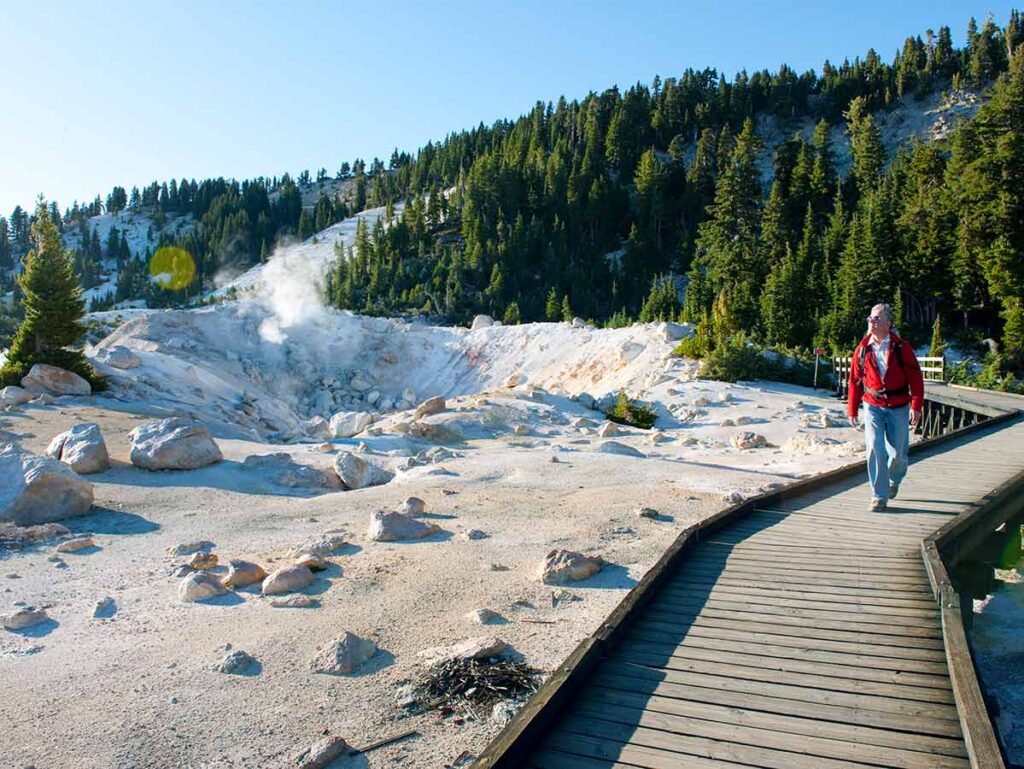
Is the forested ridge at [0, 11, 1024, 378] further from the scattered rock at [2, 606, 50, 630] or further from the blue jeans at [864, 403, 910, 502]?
the scattered rock at [2, 606, 50, 630]

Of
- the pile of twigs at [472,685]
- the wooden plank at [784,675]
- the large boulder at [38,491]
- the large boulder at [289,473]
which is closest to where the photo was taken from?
the wooden plank at [784,675]

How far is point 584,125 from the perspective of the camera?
306 feet

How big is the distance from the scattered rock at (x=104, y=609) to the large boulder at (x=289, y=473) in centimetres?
571

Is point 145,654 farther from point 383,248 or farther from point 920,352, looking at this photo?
point 383,248

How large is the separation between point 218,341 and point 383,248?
121ft

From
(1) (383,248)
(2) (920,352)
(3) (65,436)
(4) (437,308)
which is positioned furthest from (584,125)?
(3) (65,436)

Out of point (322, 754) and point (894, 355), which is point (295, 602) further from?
point (894, 355)

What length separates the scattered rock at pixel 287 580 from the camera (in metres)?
6.89

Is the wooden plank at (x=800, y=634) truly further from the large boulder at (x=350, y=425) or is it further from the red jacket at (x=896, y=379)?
the large boulder at (x=350, y=425)

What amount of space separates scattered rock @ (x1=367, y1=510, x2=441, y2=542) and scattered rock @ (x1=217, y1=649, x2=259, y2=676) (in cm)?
341

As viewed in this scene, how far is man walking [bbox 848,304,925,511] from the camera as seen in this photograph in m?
6.90

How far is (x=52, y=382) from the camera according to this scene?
18.8 m

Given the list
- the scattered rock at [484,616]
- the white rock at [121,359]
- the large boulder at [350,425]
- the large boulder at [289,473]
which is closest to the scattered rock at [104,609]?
the scattered rock at [484,616]

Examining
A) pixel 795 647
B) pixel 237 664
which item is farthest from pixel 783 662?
pixel 237 664
